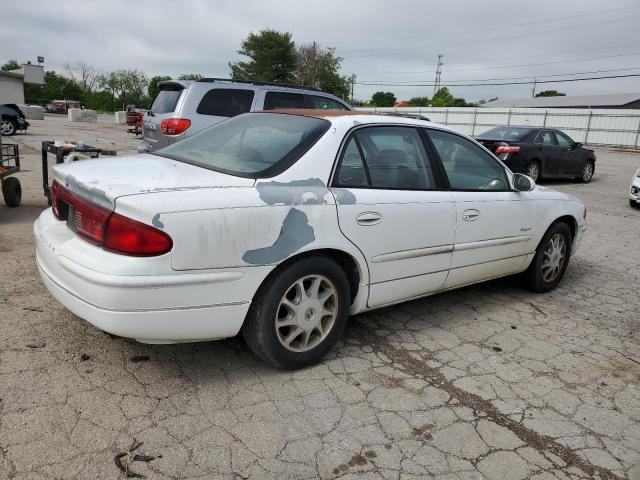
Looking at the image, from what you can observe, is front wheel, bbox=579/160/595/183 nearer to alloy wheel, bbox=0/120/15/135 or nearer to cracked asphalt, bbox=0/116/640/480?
cracked asphalt, bbox=0/116/640/480

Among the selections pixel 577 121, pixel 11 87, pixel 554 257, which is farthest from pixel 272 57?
pixel 554 257

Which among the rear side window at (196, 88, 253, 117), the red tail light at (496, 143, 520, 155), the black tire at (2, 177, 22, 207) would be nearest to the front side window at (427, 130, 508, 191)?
the rear side window at (196, 88, 253, 117)

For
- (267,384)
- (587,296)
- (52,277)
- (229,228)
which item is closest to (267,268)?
(229,228)

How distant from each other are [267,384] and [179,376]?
20.0 inches

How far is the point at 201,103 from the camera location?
27.8ft

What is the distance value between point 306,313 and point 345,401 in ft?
1.77

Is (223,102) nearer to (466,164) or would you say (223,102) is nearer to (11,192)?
(11,192)

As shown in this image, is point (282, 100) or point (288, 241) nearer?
point (288, 241)

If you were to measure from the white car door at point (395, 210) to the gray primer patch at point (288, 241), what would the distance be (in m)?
0.27

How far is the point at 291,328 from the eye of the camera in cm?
298

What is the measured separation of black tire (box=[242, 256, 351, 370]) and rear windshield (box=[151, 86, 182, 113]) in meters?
6.46

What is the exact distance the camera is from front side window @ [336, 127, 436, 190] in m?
3.20

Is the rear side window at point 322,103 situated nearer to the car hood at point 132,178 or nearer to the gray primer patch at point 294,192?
the car hood at point 132,178

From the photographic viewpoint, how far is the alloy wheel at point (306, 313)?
9.59 feet
